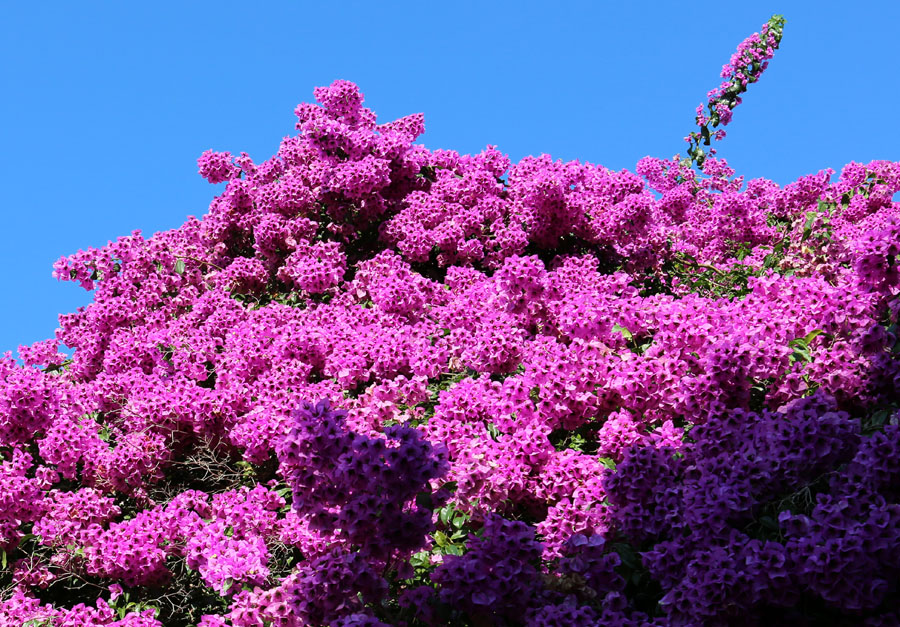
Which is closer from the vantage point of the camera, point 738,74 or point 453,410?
point 453,410

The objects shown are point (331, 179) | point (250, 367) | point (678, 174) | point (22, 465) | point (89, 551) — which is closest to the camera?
point (89, 551)

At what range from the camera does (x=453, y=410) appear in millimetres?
5594

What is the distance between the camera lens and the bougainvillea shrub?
13.8 ft

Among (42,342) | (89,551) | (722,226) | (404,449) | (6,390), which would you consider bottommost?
(404,449)

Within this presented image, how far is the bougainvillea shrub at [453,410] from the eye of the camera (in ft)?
13.8

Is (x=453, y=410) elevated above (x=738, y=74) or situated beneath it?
situated beneath

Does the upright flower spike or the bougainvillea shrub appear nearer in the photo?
the bougainvillea shrub

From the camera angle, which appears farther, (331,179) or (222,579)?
(331,179)

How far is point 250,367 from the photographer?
7.09 metres

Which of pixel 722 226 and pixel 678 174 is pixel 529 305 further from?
pixel 678 174

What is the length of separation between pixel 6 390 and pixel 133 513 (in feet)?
4.58

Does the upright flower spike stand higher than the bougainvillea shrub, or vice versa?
the upright flower spike

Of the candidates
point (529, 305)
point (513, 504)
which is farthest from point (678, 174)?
point (513, 504)

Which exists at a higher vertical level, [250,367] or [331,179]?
[331,179]
